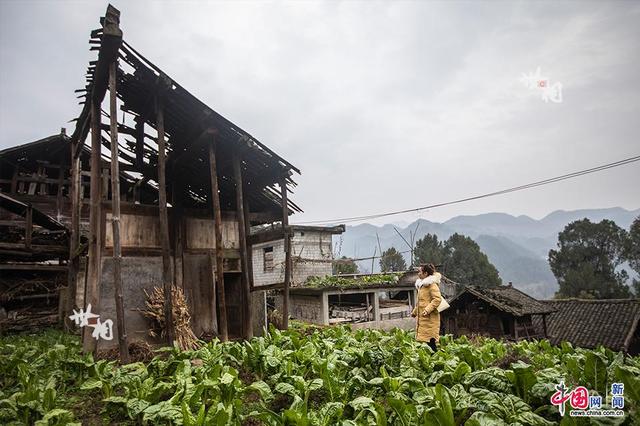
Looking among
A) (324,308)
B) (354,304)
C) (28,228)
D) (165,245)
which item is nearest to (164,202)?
(165,245)

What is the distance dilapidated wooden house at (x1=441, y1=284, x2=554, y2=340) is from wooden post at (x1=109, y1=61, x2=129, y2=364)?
19.4 metres

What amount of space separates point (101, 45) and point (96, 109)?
6.02 feet

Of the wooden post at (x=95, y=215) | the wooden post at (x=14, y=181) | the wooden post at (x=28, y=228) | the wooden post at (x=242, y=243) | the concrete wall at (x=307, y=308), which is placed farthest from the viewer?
the concrete wall at (x=307, y=308)

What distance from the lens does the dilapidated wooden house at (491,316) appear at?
69.4 feet

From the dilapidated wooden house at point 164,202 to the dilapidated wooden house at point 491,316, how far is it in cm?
1473

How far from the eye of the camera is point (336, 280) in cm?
2586

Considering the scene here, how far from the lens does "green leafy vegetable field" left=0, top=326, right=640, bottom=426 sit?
3.73 metres

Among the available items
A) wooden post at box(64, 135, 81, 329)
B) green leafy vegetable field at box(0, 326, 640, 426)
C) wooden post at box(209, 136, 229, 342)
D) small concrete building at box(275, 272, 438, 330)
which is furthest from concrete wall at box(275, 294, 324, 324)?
green leafy vegetable field at box(0, 326, 640, 426)

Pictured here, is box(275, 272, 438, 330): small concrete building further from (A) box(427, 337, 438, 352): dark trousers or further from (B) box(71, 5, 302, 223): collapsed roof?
(A) box(427, 337, 438, 352): dark trousers

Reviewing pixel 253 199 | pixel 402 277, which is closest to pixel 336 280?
pixel 402 277

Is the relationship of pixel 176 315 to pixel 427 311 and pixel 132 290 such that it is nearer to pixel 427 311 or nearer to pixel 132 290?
pixel 132 290

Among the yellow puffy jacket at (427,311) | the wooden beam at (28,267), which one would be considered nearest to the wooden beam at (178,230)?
the yellow puffy jacket at (427,311)

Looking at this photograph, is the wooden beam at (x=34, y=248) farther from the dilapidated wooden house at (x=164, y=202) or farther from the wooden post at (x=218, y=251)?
the wooden post at (x=218, y=251)

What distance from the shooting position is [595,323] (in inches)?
910
